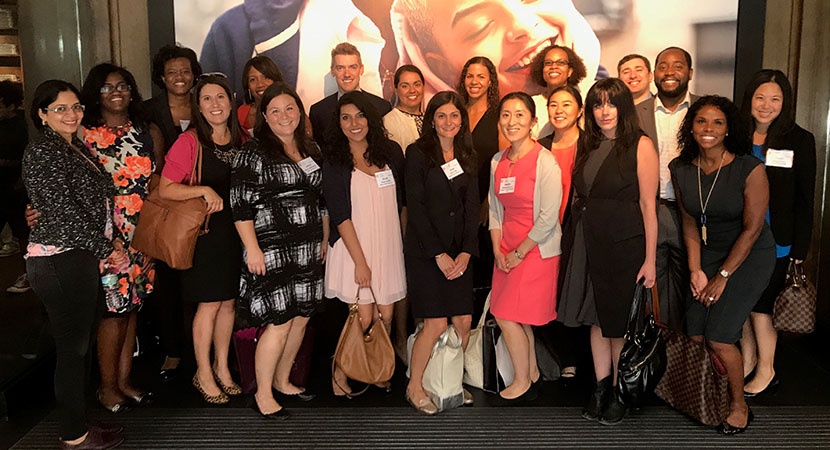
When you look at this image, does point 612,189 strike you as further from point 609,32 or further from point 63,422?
point 63,422

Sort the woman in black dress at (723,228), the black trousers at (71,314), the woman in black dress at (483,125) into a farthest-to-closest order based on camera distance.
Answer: the woman in black dress at (483,125) → the woman in black dress at (723,228) → the black trousers at (71,314)

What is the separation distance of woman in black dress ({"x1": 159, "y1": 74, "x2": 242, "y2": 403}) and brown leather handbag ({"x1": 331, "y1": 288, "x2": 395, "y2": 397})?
65cm

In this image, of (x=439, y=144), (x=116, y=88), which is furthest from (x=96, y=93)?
(x=439, y=144)

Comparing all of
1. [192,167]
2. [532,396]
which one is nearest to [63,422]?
[192,167]

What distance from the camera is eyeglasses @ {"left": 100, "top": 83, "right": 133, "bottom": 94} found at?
356 centimetres

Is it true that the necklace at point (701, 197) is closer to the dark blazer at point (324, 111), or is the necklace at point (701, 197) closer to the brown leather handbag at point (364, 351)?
the brown leather handbag at point (364, 351)

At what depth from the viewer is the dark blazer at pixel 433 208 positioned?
11.5 ft

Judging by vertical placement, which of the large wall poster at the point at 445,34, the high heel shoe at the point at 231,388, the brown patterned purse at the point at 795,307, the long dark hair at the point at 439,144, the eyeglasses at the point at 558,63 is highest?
the large wall poster at the point at 445,34

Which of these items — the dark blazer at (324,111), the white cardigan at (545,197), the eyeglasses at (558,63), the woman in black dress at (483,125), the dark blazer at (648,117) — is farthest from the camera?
the dark blazer at (324,111)

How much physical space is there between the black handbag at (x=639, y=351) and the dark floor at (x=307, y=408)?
0.71 feet

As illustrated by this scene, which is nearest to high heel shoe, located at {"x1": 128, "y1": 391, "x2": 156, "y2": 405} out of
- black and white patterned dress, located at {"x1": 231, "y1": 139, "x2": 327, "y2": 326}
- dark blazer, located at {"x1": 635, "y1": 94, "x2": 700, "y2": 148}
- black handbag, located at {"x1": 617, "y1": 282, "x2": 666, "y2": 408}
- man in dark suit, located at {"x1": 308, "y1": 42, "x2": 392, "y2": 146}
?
black and white patterned dress, located at {"x1": 231, "y1": 139, "x2": 327, "y2": 326}

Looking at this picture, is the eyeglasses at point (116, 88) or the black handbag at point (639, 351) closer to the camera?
the black handbag at point (639, 351)

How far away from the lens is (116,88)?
3.59 meters

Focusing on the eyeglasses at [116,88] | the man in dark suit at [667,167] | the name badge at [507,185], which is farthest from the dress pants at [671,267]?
the eyeglasses at [116,88]
